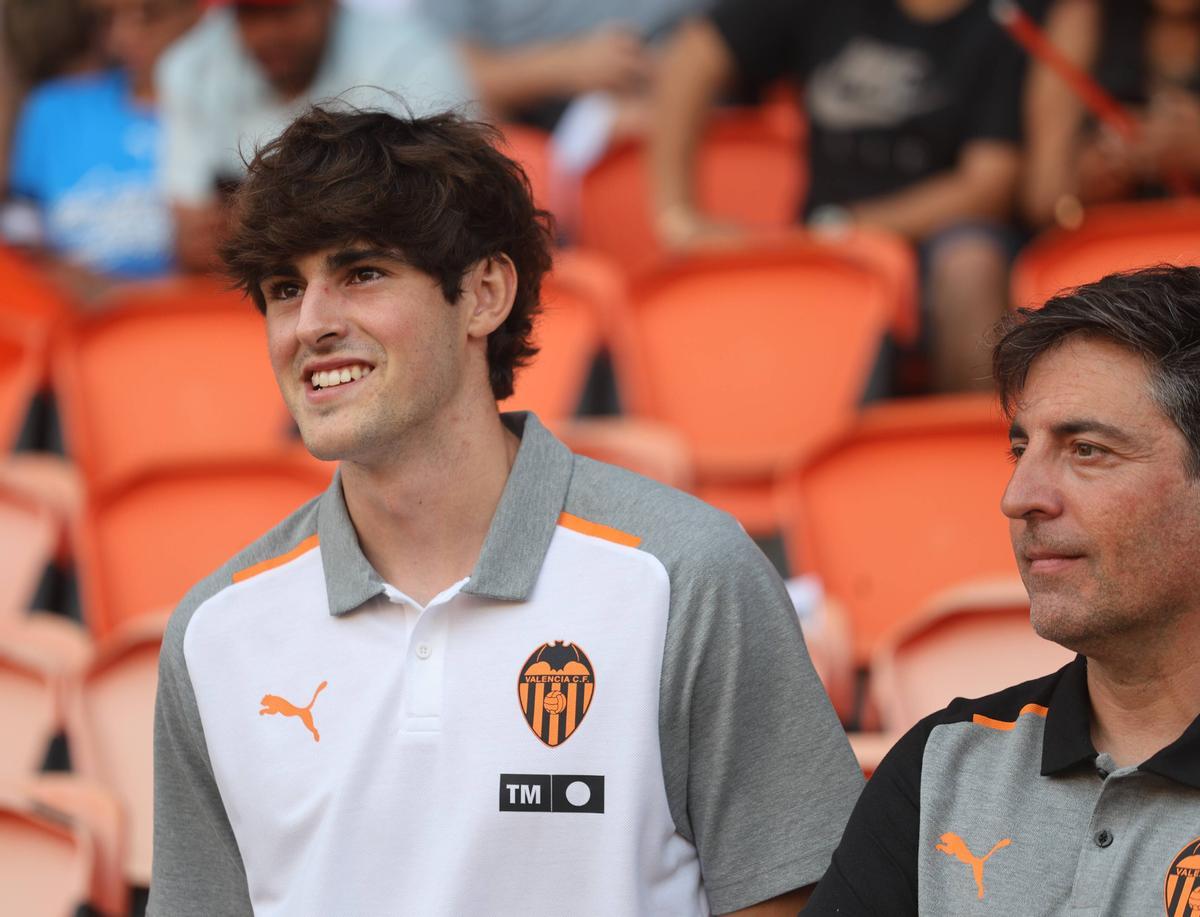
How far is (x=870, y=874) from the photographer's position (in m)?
1.86

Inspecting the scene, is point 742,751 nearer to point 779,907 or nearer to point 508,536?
point 779,907

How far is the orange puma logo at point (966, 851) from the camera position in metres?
1.81

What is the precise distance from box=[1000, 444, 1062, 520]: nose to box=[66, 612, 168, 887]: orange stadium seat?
168cm

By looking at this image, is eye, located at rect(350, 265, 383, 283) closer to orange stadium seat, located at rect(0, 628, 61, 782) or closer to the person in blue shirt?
orange stadium seat, located at rect(0, 628, 61, 782)

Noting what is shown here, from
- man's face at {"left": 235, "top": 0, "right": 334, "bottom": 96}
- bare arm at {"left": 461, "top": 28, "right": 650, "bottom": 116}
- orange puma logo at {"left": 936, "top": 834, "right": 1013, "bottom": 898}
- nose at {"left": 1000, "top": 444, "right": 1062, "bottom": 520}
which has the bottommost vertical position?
orange puma logo at {"left": 936, "top": 834, "right": 1013, "bottom": 898}

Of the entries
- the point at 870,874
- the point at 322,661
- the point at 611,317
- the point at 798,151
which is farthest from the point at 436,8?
the point at 870,874

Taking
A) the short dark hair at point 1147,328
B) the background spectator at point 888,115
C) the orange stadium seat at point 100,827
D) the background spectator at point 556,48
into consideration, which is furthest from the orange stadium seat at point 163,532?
the short dark hair at point 1147,328

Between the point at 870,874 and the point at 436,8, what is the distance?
4689 millimetres

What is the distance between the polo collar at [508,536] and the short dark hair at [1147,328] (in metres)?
0.61

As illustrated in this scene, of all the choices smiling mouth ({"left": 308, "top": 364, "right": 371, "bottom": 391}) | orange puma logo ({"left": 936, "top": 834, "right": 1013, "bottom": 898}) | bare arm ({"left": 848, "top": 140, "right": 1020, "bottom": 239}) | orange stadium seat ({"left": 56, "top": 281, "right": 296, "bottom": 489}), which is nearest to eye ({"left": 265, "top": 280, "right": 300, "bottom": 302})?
smiling mouth ({"left": 308, "top": 364, "right": 371, "bottom": 391})

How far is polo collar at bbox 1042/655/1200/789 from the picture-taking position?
1738mm

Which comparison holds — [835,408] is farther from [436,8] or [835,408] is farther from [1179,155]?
[436,8]

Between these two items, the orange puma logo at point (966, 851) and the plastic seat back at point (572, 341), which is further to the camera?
the plastic seat back at point (572, 341)

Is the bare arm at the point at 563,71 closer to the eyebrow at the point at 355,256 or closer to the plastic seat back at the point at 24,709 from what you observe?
the plastic seat back at the point at 24,709
